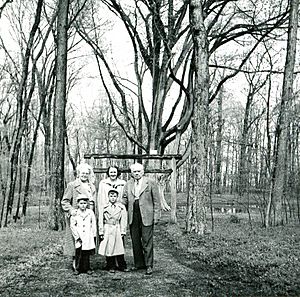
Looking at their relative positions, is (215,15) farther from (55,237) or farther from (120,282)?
(120,282)

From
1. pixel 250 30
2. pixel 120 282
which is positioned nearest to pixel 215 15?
pixel 250 30

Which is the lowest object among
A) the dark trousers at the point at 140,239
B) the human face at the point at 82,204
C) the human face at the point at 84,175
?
the dark trousers at the point at 140,239

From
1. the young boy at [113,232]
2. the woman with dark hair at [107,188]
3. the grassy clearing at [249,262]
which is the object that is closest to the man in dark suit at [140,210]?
the young boy at [113,232]

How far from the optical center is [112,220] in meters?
7.61

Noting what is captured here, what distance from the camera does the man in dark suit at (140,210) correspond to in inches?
295

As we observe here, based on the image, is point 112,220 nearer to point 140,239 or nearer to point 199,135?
point 140,239

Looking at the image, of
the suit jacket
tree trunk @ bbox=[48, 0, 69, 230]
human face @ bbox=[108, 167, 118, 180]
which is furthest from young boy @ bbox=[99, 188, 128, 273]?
tree trunk @ bbox=[48, 0, 69, 230]

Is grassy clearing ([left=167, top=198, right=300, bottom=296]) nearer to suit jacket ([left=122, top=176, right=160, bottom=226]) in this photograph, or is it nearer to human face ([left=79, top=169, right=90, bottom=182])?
suit jacket ([left=122, top=176, right=160, bottom=226])

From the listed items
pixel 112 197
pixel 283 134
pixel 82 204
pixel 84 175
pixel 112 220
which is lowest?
pixel 112 220

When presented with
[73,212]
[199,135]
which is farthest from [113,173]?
[199,135]

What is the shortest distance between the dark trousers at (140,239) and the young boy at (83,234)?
2.49 ft

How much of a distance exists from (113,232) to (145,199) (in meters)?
0.83

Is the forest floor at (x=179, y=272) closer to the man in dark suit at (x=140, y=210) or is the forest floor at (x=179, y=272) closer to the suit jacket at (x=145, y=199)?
the man in dark suit at (x=140, y=210)

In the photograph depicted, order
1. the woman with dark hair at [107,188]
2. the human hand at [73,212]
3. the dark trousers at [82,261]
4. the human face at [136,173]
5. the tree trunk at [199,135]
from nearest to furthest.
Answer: the dark trousers at [82,261]
the human hand at [73,212]
the human face at [136,173]
the woman with dark hair at [107,188]
the tree trunk at [199,135]
